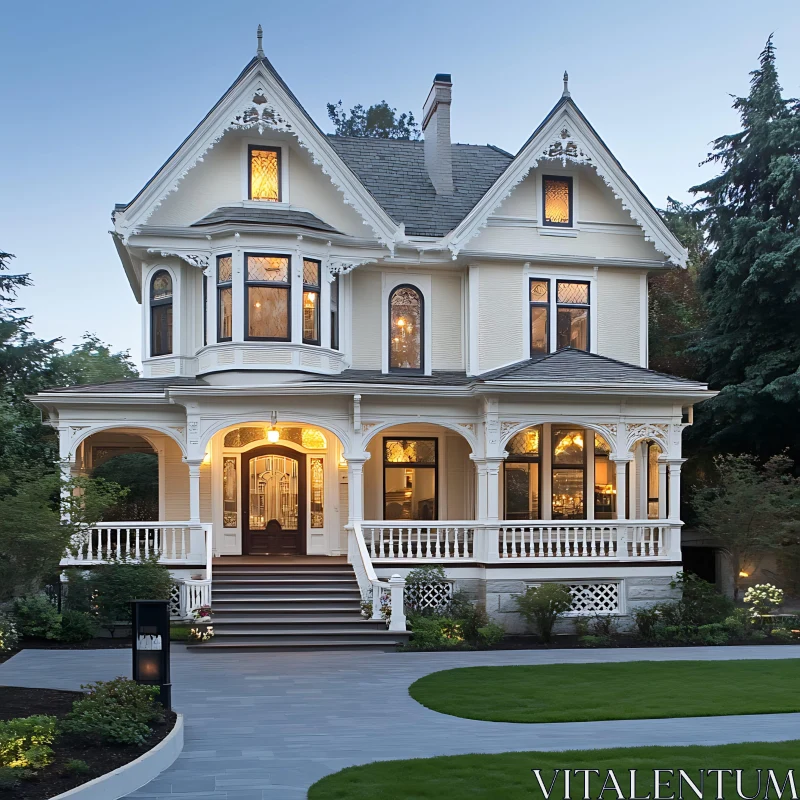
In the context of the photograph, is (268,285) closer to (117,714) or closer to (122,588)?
(122,588)

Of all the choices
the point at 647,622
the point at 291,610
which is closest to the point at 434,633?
the point at 291,610

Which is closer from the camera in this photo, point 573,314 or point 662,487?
point 662,487

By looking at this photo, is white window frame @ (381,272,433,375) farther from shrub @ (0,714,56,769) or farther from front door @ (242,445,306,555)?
shrub @ (0,714,56,769)

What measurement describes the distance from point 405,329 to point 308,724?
12826mm

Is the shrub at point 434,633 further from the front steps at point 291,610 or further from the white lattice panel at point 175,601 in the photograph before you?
the white lattice panel at point 175,601

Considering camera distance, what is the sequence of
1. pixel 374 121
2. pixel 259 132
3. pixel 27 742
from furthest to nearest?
1. pixel 374 121
2. pixel 259 132
3. pixel 27 742

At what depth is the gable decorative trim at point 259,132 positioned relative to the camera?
20344 mm

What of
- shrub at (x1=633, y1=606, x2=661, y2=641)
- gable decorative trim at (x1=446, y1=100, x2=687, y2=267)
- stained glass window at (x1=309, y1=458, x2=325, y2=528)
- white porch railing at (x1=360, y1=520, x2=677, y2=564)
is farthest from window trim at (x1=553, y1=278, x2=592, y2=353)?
shrub at (x1=633, y1=606, x2=661, y2=641)

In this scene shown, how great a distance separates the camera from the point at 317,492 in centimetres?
2191

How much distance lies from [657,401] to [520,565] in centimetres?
443

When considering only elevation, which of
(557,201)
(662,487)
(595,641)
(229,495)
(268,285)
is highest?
(557,201)

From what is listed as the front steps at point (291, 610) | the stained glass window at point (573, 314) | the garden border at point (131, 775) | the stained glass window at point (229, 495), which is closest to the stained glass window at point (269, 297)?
the stained glass window at point (229, 495)

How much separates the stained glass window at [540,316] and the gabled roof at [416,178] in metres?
2.43

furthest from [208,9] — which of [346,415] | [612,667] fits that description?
[612,667]
